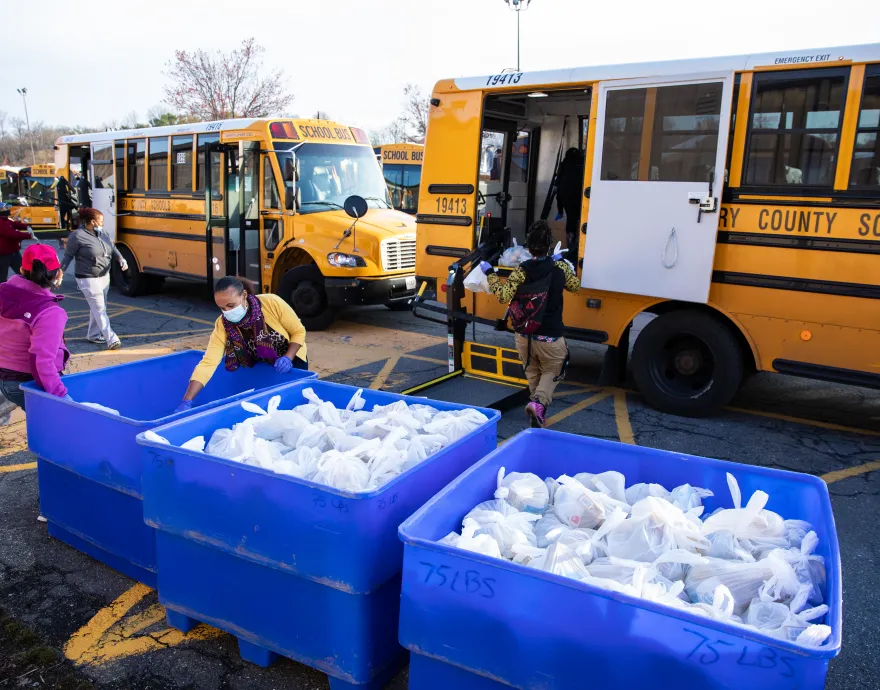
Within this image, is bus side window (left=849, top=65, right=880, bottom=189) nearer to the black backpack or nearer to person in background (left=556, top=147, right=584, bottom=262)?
the black backpack

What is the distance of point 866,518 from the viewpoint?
4375 millimetres

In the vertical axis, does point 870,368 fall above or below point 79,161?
below

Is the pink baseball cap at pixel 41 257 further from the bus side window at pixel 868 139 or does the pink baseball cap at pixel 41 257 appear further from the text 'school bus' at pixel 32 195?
the text 'school bus' at pixel 32 195

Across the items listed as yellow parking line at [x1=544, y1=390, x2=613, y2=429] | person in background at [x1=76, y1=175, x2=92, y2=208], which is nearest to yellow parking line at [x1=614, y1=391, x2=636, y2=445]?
yellow parking line at [x1=544, y1=390, x2=613, y2=429]

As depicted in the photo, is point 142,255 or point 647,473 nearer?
point 647,473

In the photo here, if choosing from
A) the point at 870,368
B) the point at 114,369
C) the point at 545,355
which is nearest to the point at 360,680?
the point at 114,369

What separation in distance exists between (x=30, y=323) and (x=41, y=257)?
0.39 metres

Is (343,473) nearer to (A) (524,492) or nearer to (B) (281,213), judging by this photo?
(A) (524,492)

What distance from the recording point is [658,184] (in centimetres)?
573

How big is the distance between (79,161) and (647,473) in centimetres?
1300

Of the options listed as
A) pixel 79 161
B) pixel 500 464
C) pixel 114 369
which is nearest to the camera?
pixel 500 464

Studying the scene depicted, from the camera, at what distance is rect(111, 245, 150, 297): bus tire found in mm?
12242

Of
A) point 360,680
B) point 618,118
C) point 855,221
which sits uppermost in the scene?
point 618,118

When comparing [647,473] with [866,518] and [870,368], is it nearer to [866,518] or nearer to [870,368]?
[866,518]
